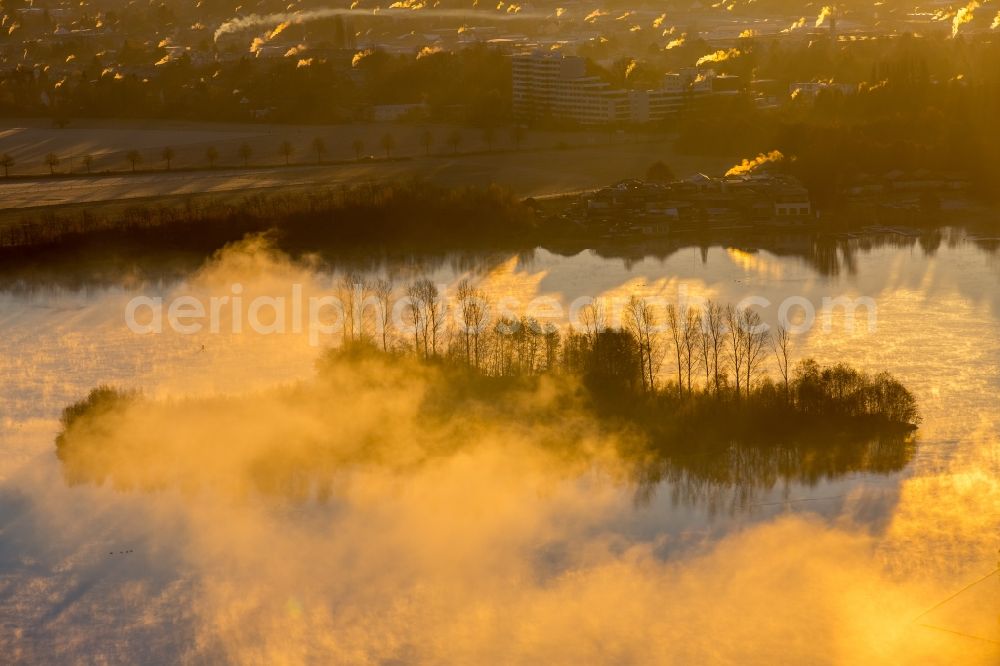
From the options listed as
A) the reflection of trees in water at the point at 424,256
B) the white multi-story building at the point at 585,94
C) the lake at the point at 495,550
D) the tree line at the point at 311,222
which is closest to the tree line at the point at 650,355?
the lake at the point at 495,550

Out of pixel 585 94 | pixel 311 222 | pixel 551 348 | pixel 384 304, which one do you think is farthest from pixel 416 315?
pixel 585 94

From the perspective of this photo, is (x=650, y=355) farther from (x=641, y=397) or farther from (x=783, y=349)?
(x=783, y=349)

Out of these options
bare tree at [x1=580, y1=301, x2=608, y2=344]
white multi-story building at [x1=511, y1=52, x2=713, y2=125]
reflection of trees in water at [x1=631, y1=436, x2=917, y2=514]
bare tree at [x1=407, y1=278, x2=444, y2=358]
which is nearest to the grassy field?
white multi-story building at [x1=511, y1=52, x2=713, y2=125]

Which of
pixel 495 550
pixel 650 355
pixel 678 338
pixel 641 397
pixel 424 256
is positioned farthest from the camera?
pixel 424 256

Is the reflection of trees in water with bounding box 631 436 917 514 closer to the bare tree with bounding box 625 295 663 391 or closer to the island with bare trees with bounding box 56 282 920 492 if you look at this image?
the island with bare trees with bounding box 56 282 920 492

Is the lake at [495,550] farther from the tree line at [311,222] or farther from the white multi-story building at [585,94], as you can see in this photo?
the white multi-story building at [585,94]

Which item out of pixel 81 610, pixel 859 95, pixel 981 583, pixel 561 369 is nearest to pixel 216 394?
pixel 561 369

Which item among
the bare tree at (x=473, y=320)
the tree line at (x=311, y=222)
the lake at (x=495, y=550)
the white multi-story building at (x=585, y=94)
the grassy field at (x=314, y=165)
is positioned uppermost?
the white multi-story building at (x=585, y=94)

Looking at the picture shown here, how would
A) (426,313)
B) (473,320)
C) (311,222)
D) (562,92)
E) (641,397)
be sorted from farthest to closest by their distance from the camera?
(562,92)
(311,222)
(426,313)
(473,320)
(641,397)

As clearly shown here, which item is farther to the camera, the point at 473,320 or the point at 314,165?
the point at 314,165
